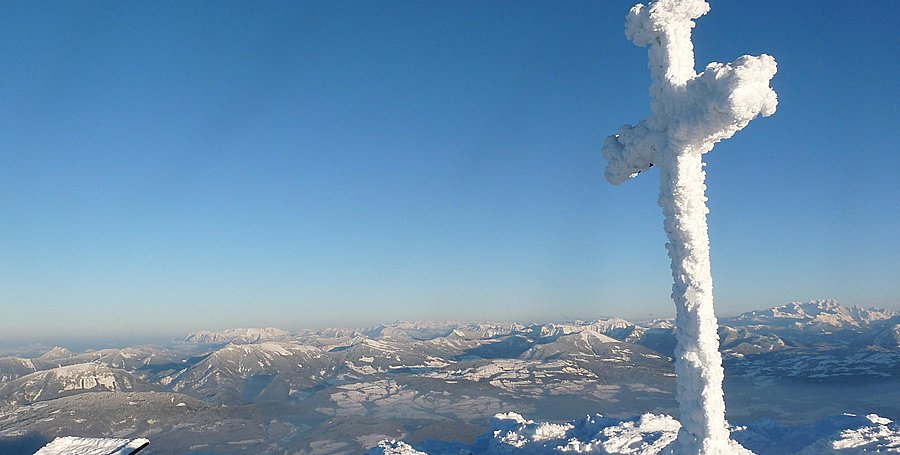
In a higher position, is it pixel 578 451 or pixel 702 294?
pixel 702 294

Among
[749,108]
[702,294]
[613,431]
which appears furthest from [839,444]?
[749,108]

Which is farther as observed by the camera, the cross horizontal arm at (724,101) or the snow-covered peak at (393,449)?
the snow-covered peak at (393,449)

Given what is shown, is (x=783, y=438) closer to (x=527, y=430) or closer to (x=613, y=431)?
(x=613, y=431)

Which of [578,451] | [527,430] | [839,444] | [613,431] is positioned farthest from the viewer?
[527,430]

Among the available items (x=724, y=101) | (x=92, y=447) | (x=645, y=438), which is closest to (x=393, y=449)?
(x=645, y=438)

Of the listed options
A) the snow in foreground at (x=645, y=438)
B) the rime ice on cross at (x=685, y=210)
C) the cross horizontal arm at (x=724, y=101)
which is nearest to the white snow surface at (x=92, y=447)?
the snow in foreground at (x=645, y=438)

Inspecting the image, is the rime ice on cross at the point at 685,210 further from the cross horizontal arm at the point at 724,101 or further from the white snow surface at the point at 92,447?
the white snow surface at the point at 92,447
